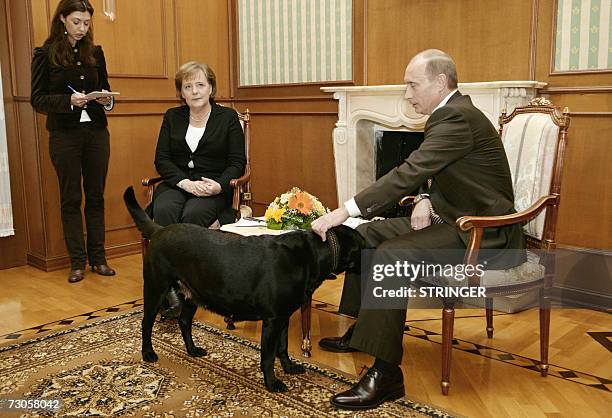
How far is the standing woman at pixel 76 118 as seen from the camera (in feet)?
12.4

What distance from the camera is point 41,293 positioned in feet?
12.4

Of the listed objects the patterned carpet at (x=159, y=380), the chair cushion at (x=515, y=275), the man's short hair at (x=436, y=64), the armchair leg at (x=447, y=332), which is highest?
the man's short hair at (x=436, y=64)

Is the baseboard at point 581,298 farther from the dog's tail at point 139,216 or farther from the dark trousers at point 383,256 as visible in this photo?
the dog's tail at point 139,216

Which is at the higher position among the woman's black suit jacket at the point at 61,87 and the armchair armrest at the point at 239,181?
the woman's black suit jacket at the point at 61,87

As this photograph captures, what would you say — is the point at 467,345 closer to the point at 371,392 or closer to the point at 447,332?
the point at 447,332

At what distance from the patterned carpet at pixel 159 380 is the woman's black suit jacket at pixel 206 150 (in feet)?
2.93

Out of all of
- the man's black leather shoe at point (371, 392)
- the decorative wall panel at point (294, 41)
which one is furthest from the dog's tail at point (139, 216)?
the decorative wall panel at point (294, 41)

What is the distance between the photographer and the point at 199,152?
3.47m

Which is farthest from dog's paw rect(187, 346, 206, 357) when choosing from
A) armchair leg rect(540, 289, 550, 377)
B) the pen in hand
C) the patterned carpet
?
the pen in hand

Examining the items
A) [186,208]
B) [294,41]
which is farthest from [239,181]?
[294,41]

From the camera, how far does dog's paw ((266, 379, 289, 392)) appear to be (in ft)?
7.75

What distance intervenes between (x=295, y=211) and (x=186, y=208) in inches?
30.6

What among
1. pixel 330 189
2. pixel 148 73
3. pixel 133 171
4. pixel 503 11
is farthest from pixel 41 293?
pixel 503 11

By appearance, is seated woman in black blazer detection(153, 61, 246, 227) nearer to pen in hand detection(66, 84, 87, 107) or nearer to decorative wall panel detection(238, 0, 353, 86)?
pen in hand detection(66, 84, 87, 107)
